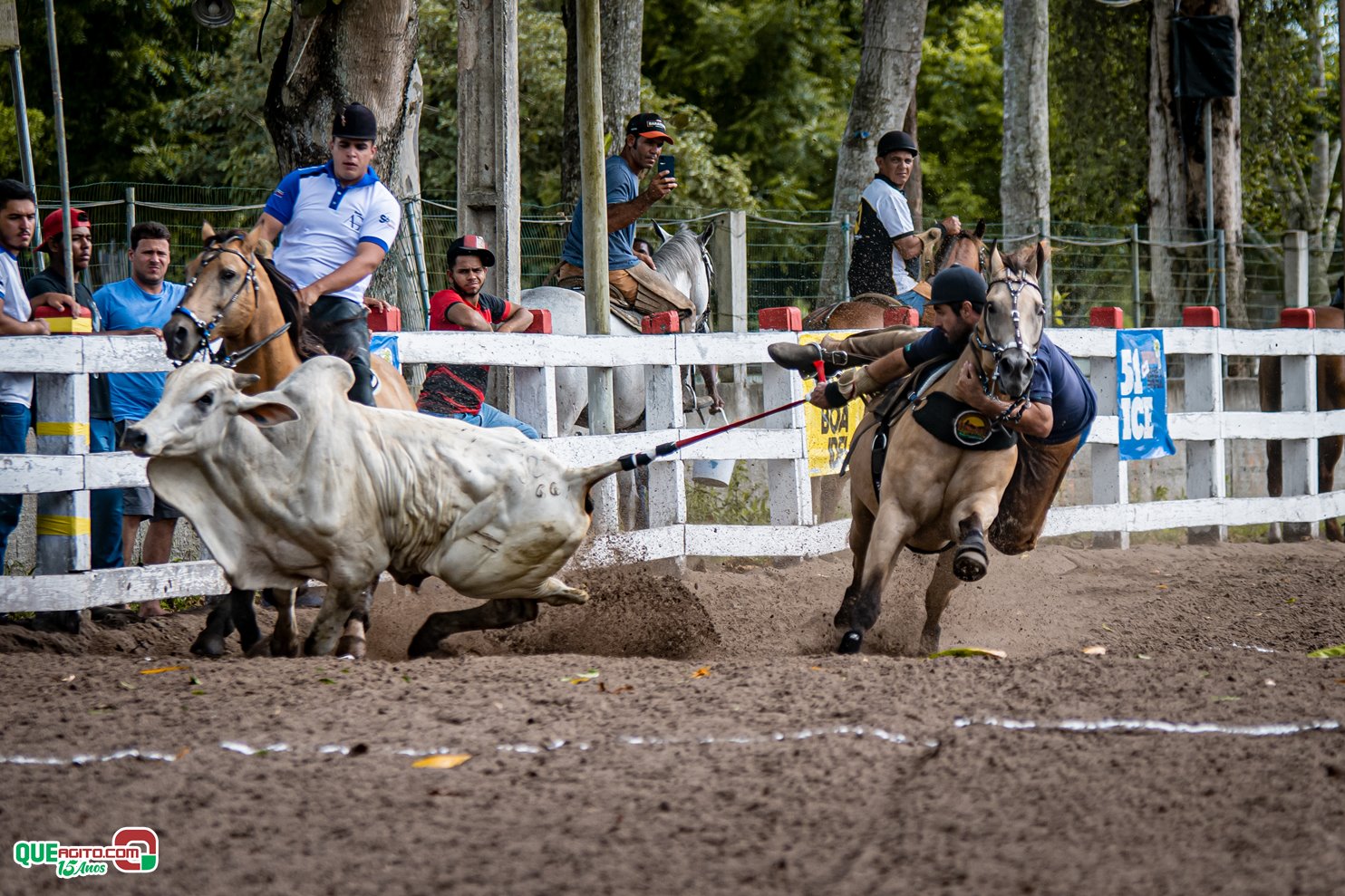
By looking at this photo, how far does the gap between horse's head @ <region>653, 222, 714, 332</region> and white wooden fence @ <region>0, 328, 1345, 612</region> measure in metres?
1.70

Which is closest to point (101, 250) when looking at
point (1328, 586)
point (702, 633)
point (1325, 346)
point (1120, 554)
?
point (702, 633)

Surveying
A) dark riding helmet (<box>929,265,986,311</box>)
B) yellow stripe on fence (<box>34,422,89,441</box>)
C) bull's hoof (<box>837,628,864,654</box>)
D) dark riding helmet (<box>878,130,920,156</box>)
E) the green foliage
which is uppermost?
the green foliage

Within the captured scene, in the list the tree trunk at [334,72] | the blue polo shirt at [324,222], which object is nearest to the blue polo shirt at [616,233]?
the tree trunk at [334,72]

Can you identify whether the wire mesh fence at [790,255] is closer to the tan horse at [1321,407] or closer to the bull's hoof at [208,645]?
the tan horse at [1321,407]

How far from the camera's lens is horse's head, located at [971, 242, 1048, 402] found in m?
6.52

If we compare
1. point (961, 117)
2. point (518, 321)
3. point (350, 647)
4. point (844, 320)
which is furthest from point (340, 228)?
point (961, 117)

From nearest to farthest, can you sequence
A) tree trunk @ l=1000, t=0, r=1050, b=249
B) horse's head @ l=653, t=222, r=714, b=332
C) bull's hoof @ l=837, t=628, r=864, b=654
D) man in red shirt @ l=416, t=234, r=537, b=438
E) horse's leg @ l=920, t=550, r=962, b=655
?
1. bull's hoof @ l=837, t=628, r=864, b=654
2. horse's leg @ l=920, t=550, r=962, b=655
3. man in red shirt @ l=416, t=234, r=537, b=438
4. horse's head @ l=653, t=222, r=714, b=332
5. tree trunk @ l=1000, t=0, r=1050, b=249

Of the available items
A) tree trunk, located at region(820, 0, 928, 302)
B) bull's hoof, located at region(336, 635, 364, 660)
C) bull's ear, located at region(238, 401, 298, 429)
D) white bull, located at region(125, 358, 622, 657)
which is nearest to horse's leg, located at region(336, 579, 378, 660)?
bull's hoof, located at region(336, 635, 364, 660)

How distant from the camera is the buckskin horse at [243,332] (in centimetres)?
631

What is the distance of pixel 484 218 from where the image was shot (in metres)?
10.6

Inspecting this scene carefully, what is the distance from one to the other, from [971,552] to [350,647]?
2646 millimetres

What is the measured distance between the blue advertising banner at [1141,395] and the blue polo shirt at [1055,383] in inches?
180

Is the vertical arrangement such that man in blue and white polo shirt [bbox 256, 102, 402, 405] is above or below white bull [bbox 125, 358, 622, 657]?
above

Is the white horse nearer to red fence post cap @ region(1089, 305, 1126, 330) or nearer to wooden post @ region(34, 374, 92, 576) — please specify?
red fence post cap @ region(1089, 305, 1126, 330)
